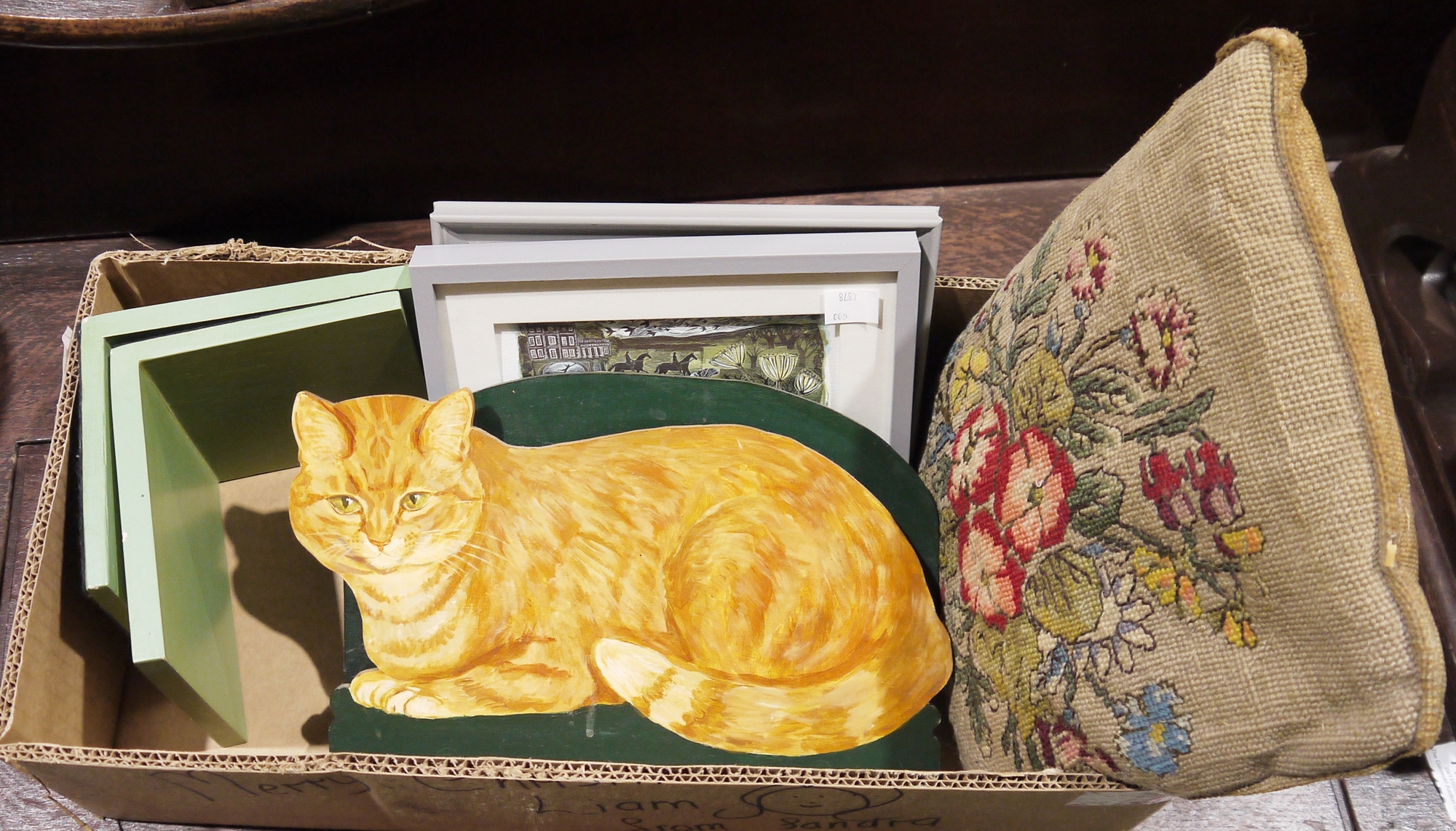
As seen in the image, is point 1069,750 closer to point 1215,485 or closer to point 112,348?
point 1215,485

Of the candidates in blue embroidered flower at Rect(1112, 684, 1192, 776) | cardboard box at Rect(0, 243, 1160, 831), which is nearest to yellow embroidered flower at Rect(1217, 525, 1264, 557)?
blue embroidered flower at Rect(1112, 684, 1192, 776)

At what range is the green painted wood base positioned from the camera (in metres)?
0.80

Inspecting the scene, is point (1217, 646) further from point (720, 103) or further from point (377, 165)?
A: point (377, 165)

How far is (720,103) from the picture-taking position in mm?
1166

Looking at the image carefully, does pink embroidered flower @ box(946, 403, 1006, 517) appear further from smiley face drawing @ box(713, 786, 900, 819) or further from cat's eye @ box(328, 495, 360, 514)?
cat's eye @ box(328, 495, 360, 514)

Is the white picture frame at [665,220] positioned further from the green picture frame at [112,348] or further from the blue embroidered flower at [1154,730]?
the blue embroidered flower at [1154,730]

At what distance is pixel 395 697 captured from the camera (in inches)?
31.6

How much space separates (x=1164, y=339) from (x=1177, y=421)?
5cm

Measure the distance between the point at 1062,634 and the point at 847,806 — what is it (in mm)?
214

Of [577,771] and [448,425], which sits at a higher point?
[448,425]

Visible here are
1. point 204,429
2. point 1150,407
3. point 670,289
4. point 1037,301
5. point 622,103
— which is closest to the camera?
point 1150,407

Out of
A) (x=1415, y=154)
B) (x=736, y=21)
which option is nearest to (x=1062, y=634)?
(x=736, y=21)

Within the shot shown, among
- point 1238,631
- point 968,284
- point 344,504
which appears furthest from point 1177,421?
point 344,504

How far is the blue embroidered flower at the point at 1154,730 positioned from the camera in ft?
2.09
